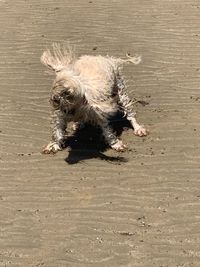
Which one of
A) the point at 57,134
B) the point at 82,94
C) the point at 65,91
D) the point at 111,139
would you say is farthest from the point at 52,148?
the point at 65,91

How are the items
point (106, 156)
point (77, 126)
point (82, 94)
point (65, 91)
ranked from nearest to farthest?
1. point (65, 91)
2. point (82, 94)
3. point (106, 156)
4. point (77, 126)

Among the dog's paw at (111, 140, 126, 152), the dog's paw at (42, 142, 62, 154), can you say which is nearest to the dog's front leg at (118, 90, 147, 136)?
the dog's paw at (111, 140, 126, 152)

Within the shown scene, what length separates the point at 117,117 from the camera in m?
10.0

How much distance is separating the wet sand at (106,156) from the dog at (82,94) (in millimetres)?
241

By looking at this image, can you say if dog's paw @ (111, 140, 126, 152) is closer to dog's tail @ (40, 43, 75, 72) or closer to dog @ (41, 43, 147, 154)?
dog @ (41, 43, 147, 154)

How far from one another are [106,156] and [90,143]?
0.49m

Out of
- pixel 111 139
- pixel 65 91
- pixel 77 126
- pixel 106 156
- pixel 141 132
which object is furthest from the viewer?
pixel 77 126

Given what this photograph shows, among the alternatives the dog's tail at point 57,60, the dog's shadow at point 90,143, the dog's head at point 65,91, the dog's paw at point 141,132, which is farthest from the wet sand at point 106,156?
the dog's tail at point 57,60

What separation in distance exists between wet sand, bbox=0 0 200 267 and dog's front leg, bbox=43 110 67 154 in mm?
147

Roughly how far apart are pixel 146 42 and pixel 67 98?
14.0 feet

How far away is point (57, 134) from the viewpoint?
902 centimetres

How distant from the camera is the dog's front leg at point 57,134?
29.0 feet

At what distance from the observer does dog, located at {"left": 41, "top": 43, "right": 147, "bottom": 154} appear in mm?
8323

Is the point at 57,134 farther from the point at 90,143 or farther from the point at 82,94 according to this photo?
the point at 82,94
